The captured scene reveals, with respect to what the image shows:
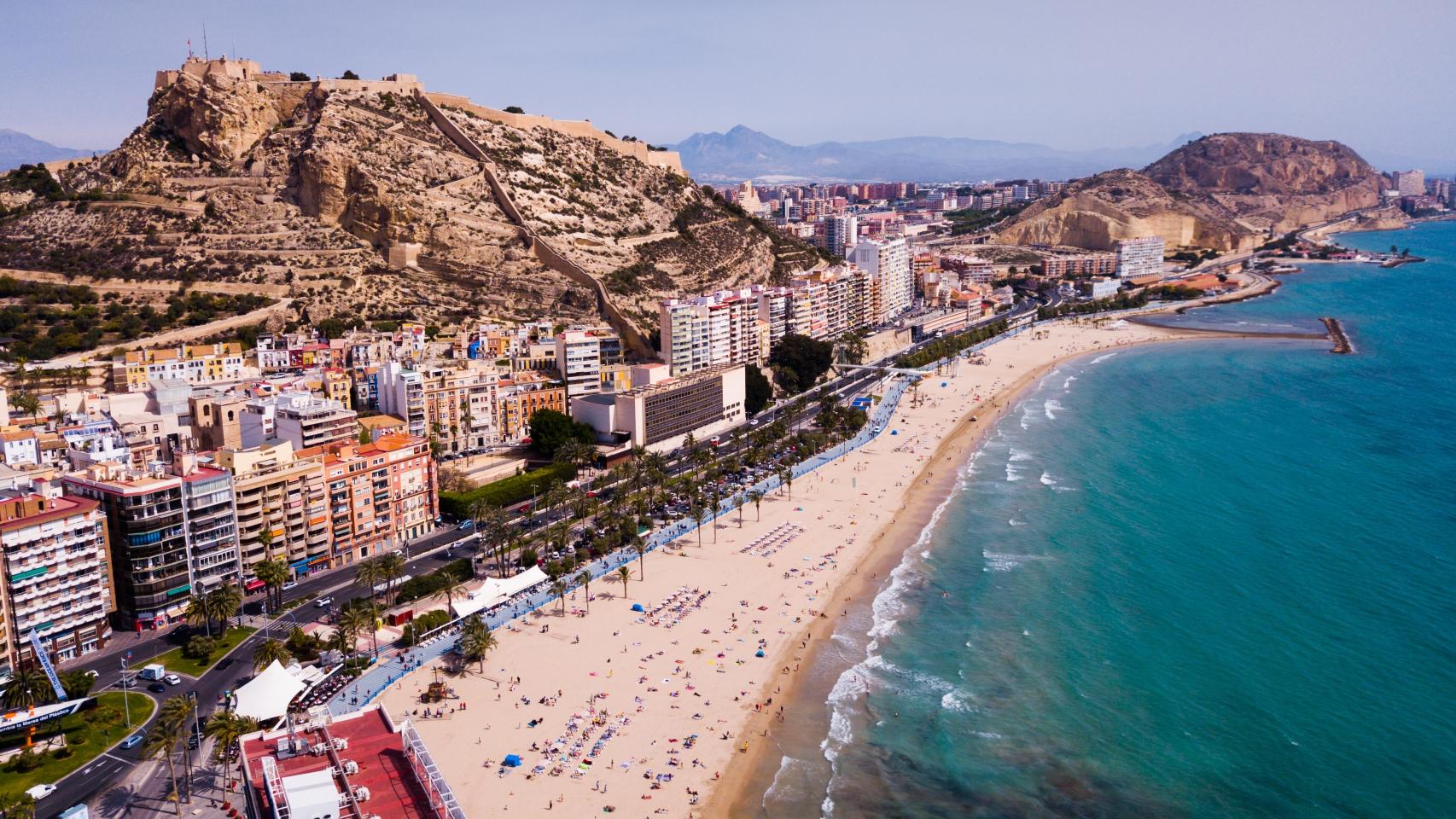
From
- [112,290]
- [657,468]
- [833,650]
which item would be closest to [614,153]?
[112,290]

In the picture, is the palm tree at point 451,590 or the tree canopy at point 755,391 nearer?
the palm tree at point 451,590

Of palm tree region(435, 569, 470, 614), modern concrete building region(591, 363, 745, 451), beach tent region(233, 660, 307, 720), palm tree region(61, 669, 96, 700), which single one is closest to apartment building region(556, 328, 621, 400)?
modern concrete building region(591, 363, 745, 451)

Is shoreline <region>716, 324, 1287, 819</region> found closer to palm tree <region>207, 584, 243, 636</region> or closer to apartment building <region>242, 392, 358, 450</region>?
palm tree <region>207, 584, 243, 636</region>

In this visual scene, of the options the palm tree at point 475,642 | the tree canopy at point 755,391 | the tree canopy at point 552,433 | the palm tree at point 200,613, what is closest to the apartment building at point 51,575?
the palm tree at point 200,613

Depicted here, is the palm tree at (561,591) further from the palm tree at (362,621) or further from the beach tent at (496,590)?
the palm tree at (362,621)

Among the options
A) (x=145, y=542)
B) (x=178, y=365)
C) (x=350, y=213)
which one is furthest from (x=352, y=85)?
(x=145, y=542)
